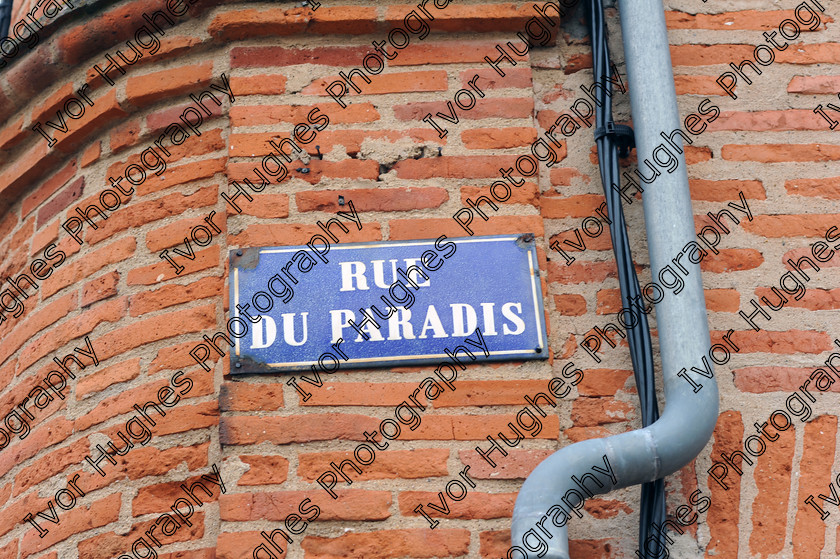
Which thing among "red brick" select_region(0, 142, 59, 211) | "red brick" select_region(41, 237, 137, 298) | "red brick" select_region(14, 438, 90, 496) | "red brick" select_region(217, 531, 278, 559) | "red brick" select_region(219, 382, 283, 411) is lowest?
"red brick" select_region(217, 531, 278, 559)

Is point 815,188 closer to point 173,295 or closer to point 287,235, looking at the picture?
point 287,235

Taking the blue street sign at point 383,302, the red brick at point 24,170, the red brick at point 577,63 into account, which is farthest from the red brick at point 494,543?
the red brick at point 24,170

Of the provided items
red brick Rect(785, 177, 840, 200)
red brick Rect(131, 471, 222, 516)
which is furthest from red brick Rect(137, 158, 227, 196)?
red brick Rect(785, 177, 840, 200)

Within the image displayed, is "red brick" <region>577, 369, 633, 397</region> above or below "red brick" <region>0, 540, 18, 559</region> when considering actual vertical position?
above

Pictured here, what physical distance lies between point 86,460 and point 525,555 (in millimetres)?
1152

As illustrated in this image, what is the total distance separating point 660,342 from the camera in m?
2.40

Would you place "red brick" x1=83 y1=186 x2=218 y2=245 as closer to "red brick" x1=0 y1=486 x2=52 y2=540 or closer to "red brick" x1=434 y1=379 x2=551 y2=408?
"red brick" x1=0 y1=486 x2=52 y2=540

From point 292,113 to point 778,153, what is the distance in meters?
1.32

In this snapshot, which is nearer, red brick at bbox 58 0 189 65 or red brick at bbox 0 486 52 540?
red brick at bbox 0 486 52 540

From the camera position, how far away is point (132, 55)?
2.88 meters

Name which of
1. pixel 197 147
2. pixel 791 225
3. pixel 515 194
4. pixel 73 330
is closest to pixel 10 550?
pixel 73 330

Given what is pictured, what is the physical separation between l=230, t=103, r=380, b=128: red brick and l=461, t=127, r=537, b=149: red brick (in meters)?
0.25

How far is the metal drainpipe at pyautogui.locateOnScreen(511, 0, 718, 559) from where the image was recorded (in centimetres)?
216

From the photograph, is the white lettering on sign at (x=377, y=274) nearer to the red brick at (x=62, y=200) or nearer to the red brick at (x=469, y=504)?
the red brick at (x=469, y=504)
